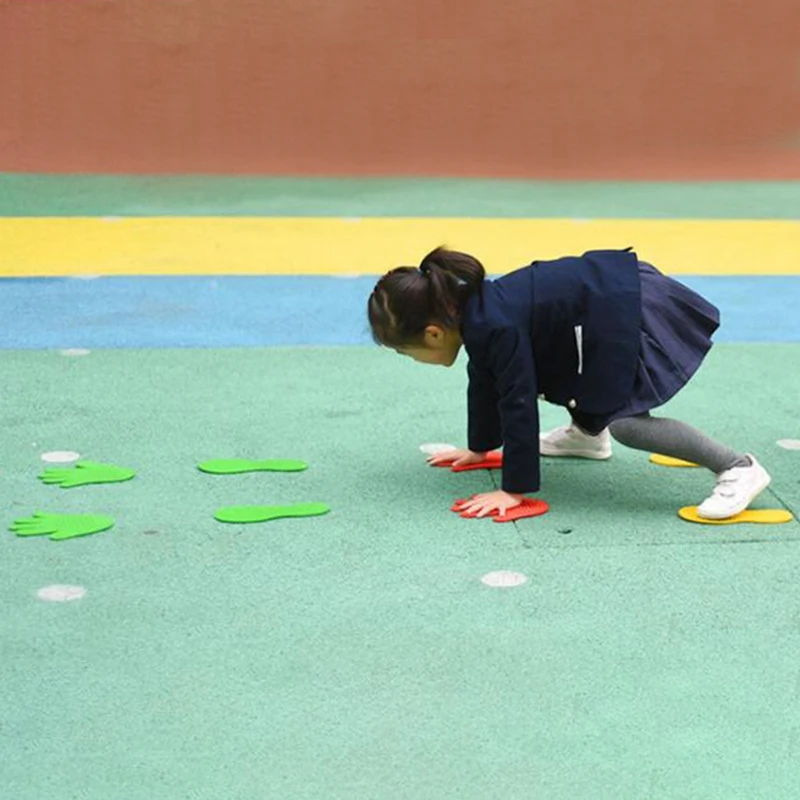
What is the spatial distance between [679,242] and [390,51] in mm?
1881

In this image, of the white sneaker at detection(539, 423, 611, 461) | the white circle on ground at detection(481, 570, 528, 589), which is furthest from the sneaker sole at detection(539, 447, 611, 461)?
the white circle on ground at detection(481, 570, 528, 589)

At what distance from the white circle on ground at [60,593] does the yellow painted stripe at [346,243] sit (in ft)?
8.62

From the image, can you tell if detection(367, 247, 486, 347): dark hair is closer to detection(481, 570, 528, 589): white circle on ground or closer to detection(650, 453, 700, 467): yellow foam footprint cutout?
detection(481, 570, 528, 589): white circle on ground

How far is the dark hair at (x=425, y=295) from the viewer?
8.50 feet

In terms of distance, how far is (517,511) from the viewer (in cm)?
265

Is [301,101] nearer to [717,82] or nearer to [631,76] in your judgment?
[631,76]

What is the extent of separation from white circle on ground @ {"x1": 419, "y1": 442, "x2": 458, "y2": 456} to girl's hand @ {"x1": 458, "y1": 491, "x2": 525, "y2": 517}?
377 mm

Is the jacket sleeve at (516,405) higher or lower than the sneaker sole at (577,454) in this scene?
higher

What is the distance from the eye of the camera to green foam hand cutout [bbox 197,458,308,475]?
2.89 metres

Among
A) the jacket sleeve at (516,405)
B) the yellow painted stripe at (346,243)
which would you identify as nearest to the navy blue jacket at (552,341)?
the jacket sleeve at (516,405)

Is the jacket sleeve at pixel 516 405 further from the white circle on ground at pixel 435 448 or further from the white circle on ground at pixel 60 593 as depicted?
the white circle on ground at pixel 60 593

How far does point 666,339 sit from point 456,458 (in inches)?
21.2

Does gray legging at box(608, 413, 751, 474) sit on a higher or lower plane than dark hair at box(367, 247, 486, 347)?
lower

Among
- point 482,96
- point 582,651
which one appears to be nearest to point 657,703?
point 582,651
